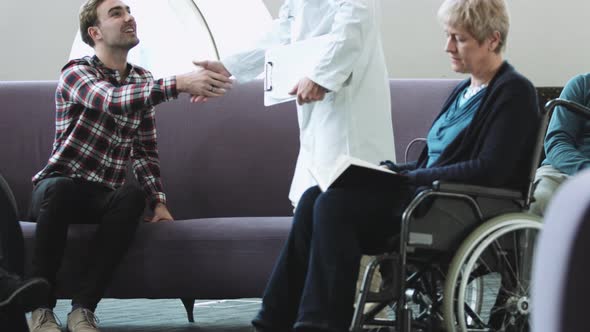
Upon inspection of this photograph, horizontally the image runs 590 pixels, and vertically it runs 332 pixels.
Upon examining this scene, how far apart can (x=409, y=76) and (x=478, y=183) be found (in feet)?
8.96

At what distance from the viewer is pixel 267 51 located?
2889mm

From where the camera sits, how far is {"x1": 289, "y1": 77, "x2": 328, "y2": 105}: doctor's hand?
2.68 meters

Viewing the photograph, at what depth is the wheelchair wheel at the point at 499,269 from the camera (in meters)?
2.03

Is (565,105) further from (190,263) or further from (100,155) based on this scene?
(100,155)

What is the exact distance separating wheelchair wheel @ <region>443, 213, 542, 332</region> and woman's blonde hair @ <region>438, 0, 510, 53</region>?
1.48 feet

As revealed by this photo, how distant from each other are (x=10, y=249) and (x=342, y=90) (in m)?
1.02

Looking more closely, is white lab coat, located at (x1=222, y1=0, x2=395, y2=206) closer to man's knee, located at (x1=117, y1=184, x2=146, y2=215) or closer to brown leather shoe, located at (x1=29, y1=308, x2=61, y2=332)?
man's knee, located at (x1=117, y1=184, x2=146, y2=215)

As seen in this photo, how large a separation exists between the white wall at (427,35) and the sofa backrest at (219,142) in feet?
4.06

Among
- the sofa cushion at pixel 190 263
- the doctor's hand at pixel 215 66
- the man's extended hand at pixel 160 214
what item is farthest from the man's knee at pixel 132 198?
the doctor's hand at pixel 215 66

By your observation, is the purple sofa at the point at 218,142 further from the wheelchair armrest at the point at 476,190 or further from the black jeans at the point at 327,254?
the wheelchair armrest at the point at 476,190

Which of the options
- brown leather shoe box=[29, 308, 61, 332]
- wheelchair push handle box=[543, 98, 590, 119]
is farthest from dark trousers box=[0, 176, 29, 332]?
wheelchair push handle box=[543, 98, 590, 119]

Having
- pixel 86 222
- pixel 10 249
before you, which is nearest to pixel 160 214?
pixel 86 222

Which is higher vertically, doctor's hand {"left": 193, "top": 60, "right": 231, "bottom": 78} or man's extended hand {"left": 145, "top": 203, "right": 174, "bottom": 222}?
doctor's hand {"left": 193, "top": 60, "right": 231, "bottom": 78}

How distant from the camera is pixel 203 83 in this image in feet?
9.90
